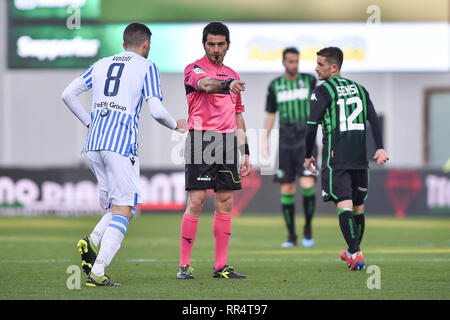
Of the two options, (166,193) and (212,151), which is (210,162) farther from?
(166,193)

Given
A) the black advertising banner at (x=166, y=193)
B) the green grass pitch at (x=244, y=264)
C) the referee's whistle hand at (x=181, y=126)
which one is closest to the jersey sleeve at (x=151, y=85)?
the referee's whistle hand at (x=181, y=126)

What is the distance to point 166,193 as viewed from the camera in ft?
57.3

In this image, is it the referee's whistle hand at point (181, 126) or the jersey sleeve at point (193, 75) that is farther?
the jersey sleeve at point (193, 75)

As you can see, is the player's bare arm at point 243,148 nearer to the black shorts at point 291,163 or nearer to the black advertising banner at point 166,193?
the black shorts at point 291,163

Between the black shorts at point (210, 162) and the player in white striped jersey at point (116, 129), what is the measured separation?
2.26ft

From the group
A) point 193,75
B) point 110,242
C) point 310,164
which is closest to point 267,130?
point 310,164

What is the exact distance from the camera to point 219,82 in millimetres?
6707

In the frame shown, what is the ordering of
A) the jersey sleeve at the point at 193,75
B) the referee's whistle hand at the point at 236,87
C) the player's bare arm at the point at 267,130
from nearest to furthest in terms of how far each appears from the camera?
1. the referee's whistle hand at the point at 236,87
2. the jersey sleeve at the point at 193,75
3. the player's bare arm at the point at 267,130

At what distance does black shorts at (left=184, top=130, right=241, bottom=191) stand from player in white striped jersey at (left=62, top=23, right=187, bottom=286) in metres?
0.69

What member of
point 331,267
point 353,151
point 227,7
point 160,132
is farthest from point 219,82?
point 160,132

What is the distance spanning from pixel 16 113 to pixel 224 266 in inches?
603

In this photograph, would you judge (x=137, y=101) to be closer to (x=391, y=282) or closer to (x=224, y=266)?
(x=224, y=266)

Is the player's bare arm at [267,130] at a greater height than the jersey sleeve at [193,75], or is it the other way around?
the jersey sleeve at [193,75]

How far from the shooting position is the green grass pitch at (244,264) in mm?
6027
